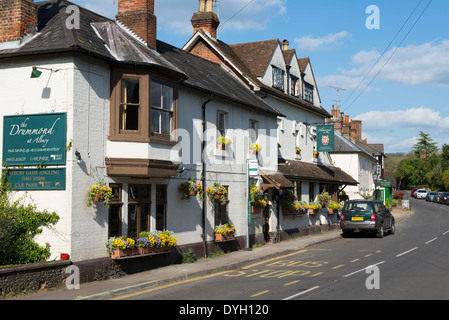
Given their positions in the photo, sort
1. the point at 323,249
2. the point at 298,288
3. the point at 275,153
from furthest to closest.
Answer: the point at 275,153 → the point at 323,249 → the point at 298,288

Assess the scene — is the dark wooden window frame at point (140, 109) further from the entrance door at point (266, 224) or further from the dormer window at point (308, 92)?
the dormer window at point (308, 92)

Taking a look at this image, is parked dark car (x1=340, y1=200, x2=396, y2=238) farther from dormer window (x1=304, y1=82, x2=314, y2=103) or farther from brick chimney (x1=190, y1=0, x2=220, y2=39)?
brick chimney (x1=190, y1=0, x2=220, y2=39)

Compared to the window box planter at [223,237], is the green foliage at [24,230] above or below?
above

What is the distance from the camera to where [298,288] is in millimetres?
11648

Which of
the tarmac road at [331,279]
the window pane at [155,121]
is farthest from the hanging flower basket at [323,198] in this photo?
the window pane at [155,121]

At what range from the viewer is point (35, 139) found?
12805 millimetres

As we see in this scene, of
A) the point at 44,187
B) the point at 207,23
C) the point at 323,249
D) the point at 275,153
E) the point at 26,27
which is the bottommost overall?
the point at 323,249

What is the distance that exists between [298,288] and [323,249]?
9709 millimetres

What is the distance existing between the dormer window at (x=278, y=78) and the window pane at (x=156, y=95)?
13.3 meters

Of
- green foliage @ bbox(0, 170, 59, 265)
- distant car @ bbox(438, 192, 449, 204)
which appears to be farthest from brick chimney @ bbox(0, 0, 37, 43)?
distant car @ bbox(438, 192, 449, 204)

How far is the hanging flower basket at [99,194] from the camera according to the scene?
12477 millimetres
